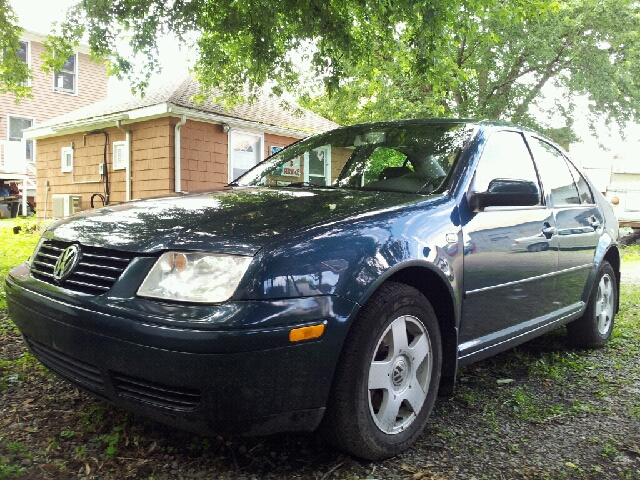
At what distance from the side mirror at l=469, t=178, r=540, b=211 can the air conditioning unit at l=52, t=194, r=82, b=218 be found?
44.5 ft

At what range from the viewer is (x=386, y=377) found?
2363 millimetres

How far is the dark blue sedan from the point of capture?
1970 millimetres

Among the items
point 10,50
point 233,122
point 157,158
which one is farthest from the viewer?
point 233,122

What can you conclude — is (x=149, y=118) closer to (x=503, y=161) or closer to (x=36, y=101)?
(x=503, y=161)

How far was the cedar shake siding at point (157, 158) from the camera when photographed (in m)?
12.3

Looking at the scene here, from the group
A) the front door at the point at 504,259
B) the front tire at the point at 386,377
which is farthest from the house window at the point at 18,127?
the front tire at the point at 386,377

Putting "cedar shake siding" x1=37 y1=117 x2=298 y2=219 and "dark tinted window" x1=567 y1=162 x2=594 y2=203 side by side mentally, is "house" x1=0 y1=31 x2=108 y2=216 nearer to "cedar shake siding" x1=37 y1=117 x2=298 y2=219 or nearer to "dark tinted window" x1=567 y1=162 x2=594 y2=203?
"cedar shake siding" x1=37 y1=117 x2=298 y2=219

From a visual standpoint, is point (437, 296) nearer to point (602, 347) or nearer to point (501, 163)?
point (501, 163)

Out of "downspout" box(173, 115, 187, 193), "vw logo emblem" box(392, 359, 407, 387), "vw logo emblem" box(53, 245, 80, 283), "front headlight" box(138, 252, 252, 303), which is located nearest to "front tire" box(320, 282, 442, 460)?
"vw logo emblem" box(392, 359, 407, 387)

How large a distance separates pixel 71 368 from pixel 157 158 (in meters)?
10.6

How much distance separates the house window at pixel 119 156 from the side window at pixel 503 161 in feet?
37.5

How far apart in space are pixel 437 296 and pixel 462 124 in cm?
122

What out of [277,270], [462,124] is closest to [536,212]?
[462,124]

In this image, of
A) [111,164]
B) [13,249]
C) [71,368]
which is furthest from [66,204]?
[71,368]
